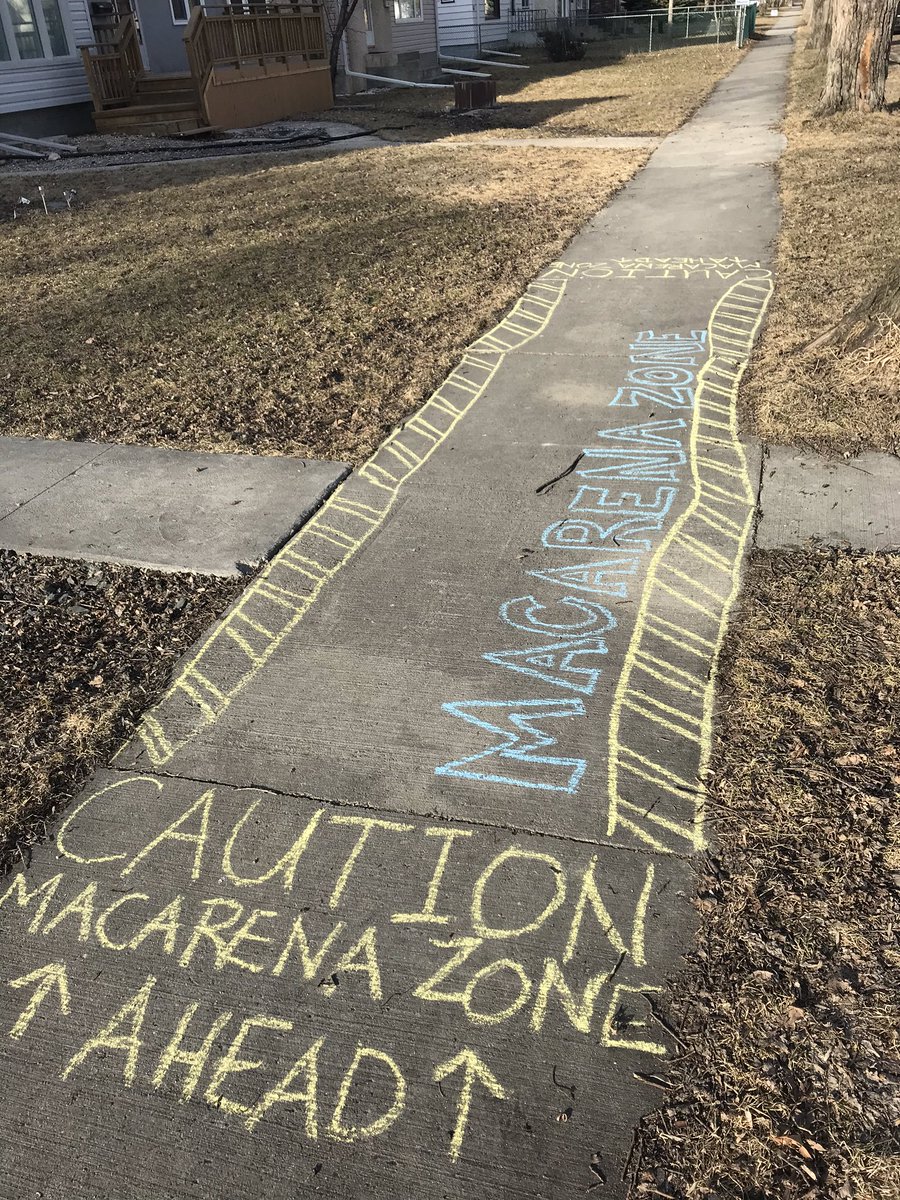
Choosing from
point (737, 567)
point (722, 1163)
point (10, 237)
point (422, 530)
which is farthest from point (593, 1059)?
point (10, 237)

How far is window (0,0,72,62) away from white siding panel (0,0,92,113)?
0.51 ft

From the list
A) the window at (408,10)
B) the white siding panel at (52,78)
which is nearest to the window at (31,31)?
the white siding panel at (52,78)

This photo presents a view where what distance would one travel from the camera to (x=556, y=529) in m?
4.48

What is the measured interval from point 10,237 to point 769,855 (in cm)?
1169

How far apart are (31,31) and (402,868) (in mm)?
20637

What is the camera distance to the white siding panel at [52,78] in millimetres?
17219

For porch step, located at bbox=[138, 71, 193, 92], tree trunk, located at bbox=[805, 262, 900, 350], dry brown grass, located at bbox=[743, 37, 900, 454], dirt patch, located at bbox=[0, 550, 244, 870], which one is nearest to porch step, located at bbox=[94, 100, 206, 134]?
porch step, located at bbox=[138, 71, 193, 92]

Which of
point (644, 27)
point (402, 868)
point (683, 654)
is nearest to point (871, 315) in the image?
point (683, 654)

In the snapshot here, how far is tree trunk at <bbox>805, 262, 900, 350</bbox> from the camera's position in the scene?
5812 mm

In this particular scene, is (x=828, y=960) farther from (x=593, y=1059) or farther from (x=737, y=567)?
(x=737, y=567)

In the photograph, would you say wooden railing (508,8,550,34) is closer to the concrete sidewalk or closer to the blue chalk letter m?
the concrete sidewalk

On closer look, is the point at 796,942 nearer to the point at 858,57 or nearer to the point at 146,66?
the point at 858,57

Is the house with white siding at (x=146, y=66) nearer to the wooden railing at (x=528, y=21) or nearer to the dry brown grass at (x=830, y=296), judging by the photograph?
the dry brown grass at (x=830, y=296)

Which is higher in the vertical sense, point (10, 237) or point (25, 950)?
Result: point (10, 237)
